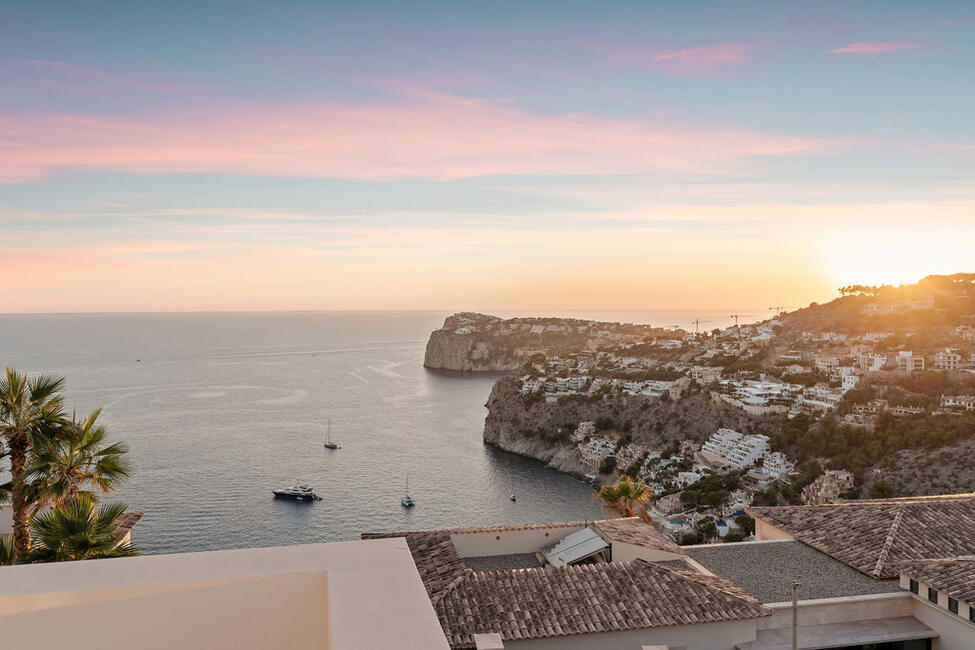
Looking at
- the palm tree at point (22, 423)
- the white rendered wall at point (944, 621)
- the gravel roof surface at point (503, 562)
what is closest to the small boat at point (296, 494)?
the gravel roof surface at point (503, 562)

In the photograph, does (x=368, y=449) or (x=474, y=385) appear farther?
(x=474, y=385)

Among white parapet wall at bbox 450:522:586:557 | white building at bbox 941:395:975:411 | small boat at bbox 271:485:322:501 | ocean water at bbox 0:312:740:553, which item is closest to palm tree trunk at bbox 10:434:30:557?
white parapet wall at bbox 450:522:586:557

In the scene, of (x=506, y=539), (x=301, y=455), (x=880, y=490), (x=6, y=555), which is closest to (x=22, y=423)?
(x=6, y=555)

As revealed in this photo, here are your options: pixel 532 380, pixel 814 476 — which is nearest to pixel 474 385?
pixel 532 380

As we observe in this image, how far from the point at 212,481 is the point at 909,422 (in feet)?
163

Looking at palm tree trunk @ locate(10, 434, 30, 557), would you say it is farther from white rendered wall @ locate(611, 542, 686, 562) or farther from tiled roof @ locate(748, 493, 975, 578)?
tiled roof @ locate(748, 493, 975, 578)

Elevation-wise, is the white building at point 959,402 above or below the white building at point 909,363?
below

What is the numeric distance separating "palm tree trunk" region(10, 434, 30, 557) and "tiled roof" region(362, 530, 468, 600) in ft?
16.4

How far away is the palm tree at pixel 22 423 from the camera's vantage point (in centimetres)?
913

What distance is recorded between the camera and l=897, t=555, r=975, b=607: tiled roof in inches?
390

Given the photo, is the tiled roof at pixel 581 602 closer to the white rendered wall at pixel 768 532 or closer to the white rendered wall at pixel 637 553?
the white rendered wall at pixel 637 553

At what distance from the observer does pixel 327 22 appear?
1466 cm

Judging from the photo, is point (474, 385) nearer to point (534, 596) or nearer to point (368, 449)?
point (368, 449)

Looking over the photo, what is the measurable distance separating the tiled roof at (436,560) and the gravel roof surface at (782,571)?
15.5 feet
